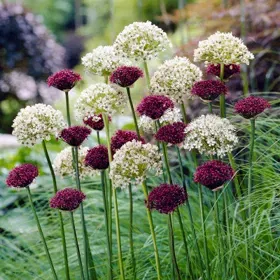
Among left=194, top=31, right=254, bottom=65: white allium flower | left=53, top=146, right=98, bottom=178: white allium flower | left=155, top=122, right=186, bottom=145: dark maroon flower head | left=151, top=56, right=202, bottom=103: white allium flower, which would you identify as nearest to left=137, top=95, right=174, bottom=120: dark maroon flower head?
left=155, top=122, right=186, bottom=145: dark maroon flower head

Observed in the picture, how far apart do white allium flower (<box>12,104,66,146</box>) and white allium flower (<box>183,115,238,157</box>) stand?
0.40 m

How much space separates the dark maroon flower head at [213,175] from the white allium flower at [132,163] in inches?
6.3

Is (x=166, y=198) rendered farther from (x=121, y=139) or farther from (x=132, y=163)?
(x=121, y=139)

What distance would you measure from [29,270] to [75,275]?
293mm

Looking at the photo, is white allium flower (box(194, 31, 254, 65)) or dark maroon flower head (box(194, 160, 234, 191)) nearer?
dark maroon flower head (box(194, 160, 234, 191))

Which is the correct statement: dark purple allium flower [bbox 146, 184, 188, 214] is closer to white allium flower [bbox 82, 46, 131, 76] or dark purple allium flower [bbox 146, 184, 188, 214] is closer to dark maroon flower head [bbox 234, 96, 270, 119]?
dark maroon flower head [bbox 234, 96, 270, 119]

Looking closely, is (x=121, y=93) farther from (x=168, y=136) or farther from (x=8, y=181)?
(x=8, y=181)

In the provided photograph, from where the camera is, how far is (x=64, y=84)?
5.53 feet

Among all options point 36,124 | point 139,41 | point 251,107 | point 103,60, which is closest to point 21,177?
point 36,124

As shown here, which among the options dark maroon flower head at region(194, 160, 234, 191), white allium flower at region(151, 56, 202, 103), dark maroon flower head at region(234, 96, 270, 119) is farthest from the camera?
white allium flower at region(151, 56, 202, 103)

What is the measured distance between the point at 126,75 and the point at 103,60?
160 mm

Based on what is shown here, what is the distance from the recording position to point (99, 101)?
1620mm

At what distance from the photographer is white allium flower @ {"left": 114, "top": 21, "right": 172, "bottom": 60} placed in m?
1.67

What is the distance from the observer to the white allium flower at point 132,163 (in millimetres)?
1564
